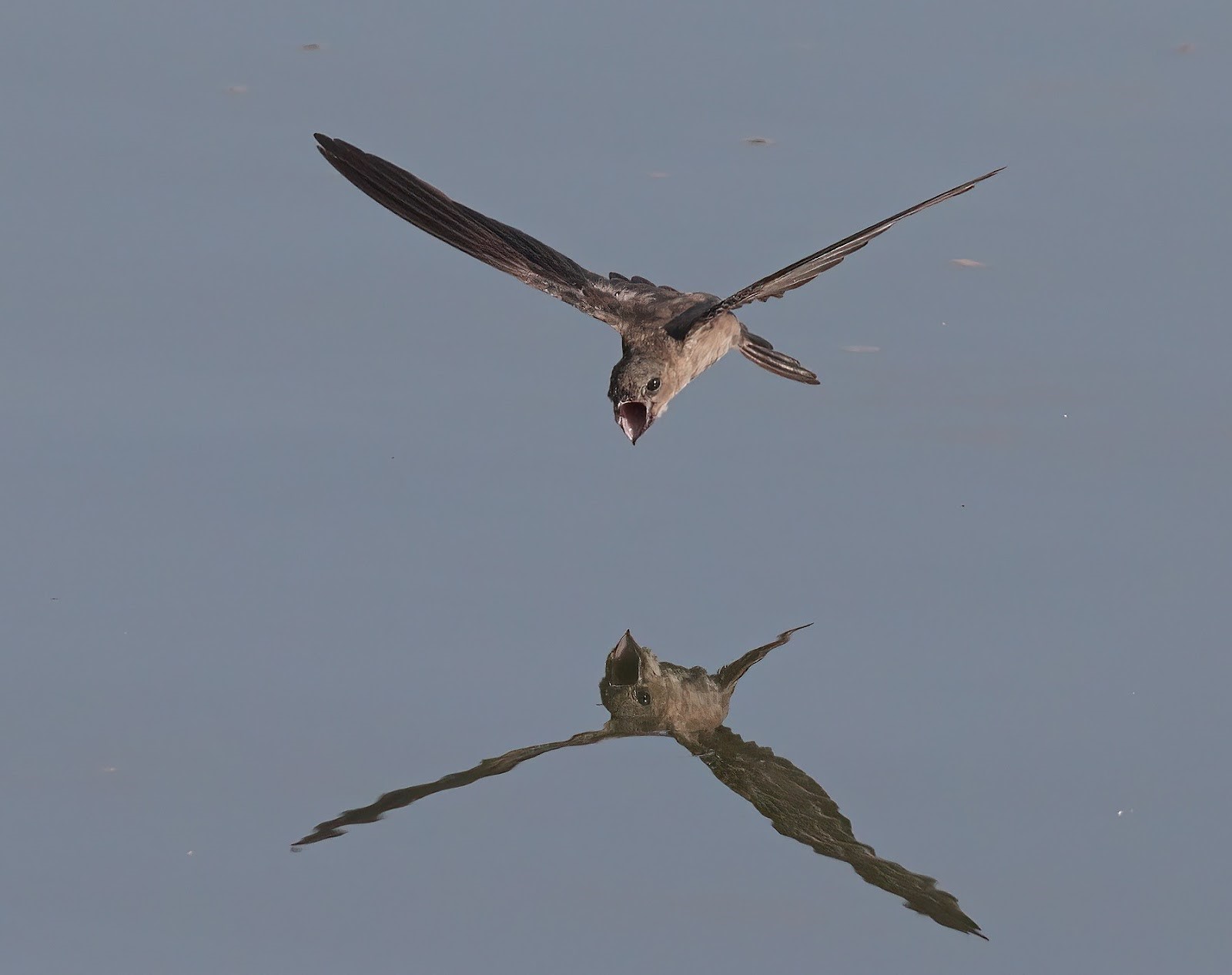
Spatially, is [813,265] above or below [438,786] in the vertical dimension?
above

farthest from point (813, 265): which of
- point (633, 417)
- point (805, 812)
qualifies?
point (805, 812)

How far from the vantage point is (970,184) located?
6.21 meters

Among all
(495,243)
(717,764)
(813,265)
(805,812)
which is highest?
(495,243)

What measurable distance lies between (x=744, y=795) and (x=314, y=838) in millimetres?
1318

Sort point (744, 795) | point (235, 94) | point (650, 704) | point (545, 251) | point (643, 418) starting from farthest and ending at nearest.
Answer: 1. point (235, 94)
2. point (545, 251)
3. point (643, 418)
4. point (650, 704)
5. point (744, 795)

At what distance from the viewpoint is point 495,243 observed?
25.7ft

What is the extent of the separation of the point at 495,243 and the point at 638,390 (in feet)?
3.40

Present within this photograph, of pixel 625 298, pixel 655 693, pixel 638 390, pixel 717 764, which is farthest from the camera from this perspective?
pixel 625 298

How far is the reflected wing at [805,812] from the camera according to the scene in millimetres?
5520

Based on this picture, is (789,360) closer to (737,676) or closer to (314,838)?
(737,676)

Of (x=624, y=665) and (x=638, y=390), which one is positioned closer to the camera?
(x=624, y=665)

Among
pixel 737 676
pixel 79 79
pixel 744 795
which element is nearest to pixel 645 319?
pixel 737 676

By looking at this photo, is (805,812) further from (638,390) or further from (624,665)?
(638,390)

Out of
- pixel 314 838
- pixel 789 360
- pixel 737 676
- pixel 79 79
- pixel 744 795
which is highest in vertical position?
pixel 79 79
